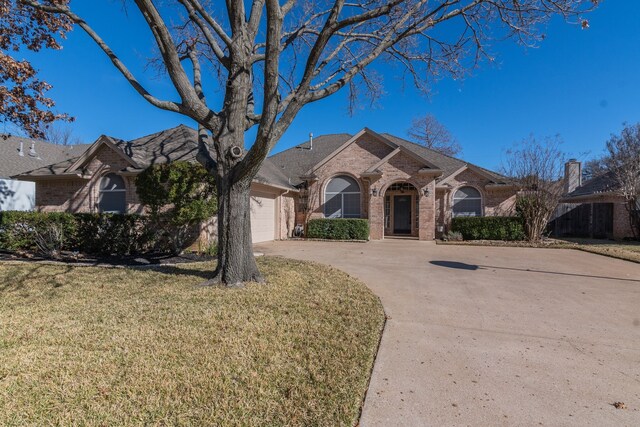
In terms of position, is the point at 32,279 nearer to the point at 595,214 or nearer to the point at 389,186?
the point at 389,186

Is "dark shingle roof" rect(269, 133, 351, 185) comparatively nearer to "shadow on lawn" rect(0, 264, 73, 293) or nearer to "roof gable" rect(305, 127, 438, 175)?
"roof gable" rect(305, 127, 438, 175)

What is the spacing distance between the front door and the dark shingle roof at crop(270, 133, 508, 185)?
2.48 meters

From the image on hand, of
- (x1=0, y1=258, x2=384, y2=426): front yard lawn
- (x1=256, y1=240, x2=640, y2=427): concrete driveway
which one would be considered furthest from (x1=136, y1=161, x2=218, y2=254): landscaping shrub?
(x1=256, y1=240, x2=640, y2=427): concrete driveway

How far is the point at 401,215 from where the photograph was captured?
62.0 ft

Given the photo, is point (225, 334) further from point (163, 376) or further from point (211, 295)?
point (211, 295)

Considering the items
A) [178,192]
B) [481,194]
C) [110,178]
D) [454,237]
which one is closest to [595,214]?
[481,194]

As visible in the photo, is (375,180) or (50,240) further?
(375,180)

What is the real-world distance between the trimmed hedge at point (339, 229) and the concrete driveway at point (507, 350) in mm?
8078

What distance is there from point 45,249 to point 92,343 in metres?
8.51

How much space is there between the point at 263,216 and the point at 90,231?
273 inches

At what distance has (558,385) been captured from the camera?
288 centimetres

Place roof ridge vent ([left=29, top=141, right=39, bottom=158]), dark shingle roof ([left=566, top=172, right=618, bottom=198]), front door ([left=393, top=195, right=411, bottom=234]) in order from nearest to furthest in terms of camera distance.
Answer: dark shingle roof ([left=566, top=172, right=618, bottom=198]), front door ([left=393, top=195, right=411, bottom=234]), roof ridge vent ([left=29, top=141, right=39, bottom=158])

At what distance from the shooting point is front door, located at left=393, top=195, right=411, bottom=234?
→ 18.8m

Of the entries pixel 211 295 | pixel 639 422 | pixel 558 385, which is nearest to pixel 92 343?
pixel 211 295
